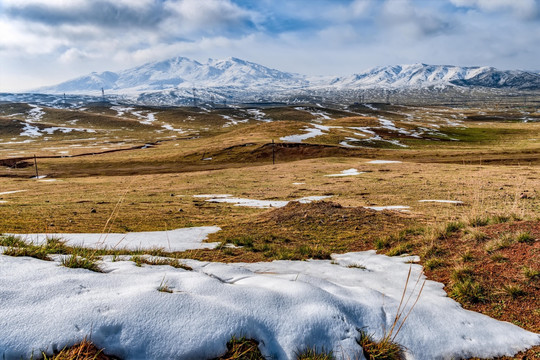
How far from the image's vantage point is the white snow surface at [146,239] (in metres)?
8.04

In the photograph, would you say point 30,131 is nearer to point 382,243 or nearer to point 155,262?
point 155,262

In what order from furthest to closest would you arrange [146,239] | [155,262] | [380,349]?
[146,239], [155,262], [380,349]

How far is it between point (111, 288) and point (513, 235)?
361 inches

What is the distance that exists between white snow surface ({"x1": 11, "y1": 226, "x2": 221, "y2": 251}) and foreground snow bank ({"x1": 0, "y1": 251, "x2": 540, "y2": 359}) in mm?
3225

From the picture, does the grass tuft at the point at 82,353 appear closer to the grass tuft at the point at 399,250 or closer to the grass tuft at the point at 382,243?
the grass tuft at the point at 399,250

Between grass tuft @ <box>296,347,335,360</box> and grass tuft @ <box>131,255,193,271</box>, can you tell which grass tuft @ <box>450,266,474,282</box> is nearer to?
grass tuft @ <box>296,347,335,360</box>

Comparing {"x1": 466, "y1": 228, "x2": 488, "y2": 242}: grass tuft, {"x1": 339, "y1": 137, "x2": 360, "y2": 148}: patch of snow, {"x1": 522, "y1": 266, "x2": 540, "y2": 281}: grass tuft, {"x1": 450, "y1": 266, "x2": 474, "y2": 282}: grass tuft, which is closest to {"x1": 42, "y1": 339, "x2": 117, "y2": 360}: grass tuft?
{"x1": 450, "y1": 266, "x2": 474, "y2": 282}: grass tuft

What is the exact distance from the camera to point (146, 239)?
9.74 m

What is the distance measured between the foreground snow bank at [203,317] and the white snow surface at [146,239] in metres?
3.23

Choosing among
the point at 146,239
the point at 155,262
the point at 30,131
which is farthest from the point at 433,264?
the point at 30,131

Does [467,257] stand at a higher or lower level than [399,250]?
higher

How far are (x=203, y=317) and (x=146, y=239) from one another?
6915 mm

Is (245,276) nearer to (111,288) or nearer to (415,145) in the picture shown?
(111,288)

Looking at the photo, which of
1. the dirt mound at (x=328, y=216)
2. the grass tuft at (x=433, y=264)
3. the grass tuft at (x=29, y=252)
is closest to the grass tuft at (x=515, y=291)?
the grass tuft at (x=433, y=264)
